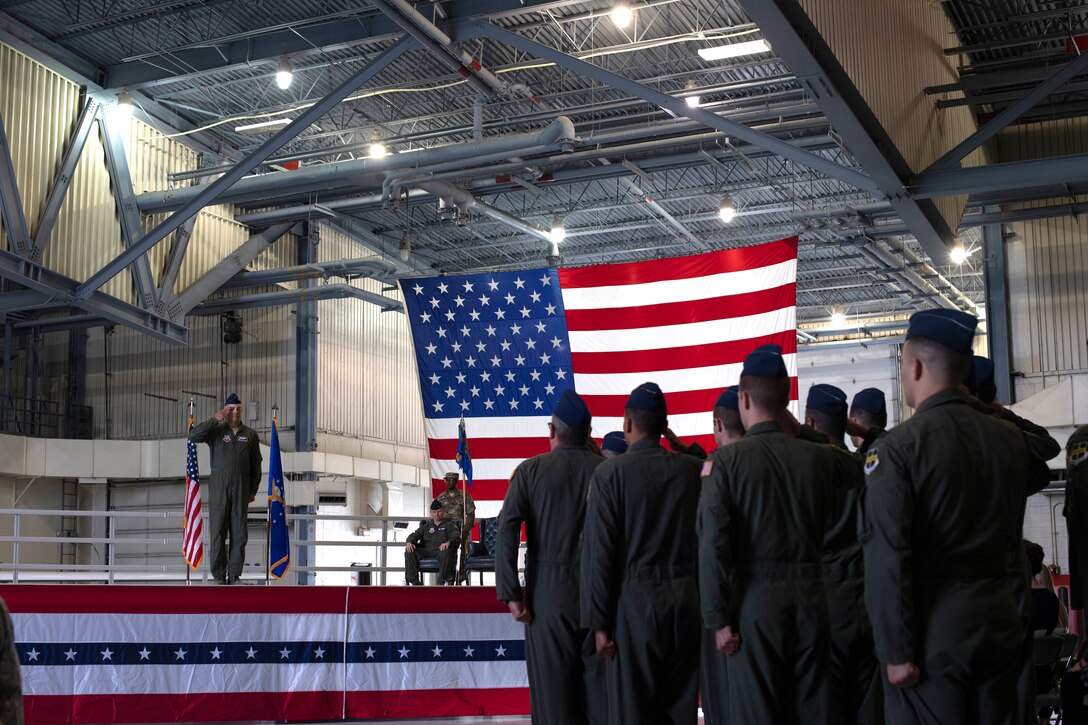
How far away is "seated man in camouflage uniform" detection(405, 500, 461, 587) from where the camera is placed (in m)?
16.2

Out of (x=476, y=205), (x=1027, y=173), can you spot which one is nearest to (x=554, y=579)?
(x=1027, y=173)

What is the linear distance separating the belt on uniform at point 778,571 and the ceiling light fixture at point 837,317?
32.7 meters

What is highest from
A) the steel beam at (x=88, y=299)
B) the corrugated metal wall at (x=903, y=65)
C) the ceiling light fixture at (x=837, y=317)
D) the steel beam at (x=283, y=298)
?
the corrugated metal wall at (x=903, y=65)

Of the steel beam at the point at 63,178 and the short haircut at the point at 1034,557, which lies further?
the steel beam at the point at 63,178

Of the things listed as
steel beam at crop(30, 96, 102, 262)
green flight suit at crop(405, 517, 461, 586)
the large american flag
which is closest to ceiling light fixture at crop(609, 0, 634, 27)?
the large american flag

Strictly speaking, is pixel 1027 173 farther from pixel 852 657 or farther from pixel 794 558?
pixel 794 558

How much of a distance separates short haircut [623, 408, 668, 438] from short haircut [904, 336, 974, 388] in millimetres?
2061

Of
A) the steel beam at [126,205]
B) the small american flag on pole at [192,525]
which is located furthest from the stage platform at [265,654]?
the steel beam at [126,205]

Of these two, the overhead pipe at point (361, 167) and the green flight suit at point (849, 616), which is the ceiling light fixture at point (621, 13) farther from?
the green flight suit at point (849, 616)

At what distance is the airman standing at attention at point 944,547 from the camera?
3906mm

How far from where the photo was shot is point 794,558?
16.4 ft

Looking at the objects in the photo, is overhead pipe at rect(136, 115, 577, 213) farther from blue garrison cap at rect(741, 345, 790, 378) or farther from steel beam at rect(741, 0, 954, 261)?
blue garrison cap at rect(741, 345, 790, 378)

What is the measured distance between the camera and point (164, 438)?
97.7ft

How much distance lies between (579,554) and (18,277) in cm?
1672
